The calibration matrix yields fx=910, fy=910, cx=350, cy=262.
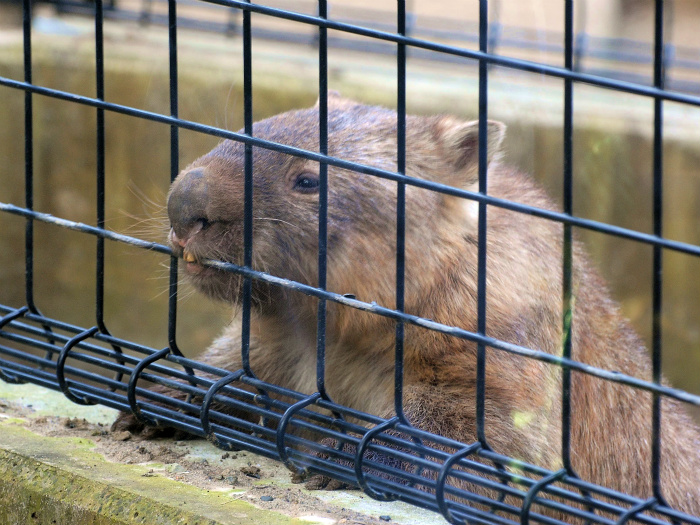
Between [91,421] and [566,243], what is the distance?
205cm

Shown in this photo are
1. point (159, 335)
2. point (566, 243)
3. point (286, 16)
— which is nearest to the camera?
point (566, 243)

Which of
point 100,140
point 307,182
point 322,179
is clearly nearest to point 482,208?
point 322,179

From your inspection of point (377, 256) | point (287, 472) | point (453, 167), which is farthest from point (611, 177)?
point (287, 472)

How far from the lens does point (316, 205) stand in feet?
11.0

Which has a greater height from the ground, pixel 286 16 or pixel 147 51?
pixel 286 16

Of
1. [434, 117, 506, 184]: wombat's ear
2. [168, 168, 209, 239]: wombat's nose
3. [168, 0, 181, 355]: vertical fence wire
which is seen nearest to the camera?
[168, 0, 181, 355]: vertical fence wire

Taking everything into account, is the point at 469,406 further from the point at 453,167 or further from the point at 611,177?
the point at 611,177

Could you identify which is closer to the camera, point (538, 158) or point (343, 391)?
point (343, 391)

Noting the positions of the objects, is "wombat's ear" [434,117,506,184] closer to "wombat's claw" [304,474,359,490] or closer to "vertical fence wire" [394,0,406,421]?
"vertical fence wire" [394,0,406,421]

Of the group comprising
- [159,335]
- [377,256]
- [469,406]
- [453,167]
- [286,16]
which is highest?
[286,16]

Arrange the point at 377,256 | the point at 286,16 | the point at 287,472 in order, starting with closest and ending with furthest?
the point at 286,16, the point at 287,472, the point at 377,256

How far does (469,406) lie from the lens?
9.93 ft

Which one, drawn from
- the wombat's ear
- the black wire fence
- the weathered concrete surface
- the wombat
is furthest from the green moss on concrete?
the wombat's ear

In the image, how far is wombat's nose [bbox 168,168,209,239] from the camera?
301cm
